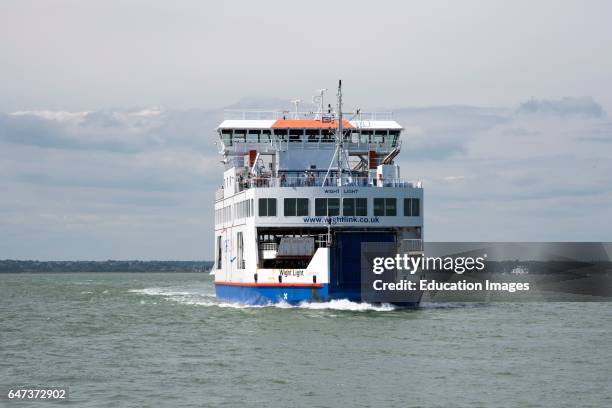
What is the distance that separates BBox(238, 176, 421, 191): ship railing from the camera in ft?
176

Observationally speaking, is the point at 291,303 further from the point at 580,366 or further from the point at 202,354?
the point at 580,366

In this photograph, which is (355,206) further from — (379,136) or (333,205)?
(379,136)

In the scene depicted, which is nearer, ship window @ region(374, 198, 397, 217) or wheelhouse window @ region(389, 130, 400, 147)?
ship window @ region(374, 198, 397, 217)

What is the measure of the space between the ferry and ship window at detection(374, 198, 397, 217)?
0.05m

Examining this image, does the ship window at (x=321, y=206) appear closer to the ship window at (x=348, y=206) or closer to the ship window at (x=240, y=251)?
the ship window at (x=348, y=206)

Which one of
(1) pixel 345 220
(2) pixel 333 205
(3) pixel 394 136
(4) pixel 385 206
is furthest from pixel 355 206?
(3) pixel 394 136

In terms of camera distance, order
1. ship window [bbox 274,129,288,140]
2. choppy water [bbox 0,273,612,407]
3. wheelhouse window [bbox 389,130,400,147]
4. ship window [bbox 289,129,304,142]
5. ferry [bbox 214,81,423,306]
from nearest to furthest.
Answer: choppy water [bbox 0,273,612,407] → ferry [bbox 214,81,423,306] → ship window [bbox 289,129,304,142] → ship window [bbox 274,129,288,140] → wheelhouse window [bbox 389,130,400,147]

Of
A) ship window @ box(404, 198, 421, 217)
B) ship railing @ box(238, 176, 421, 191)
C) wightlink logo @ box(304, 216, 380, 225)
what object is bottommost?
wightlink logo @ box(304, 216, 380, 225)

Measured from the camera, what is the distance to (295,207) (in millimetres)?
52531

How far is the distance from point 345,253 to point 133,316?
41.3 feet

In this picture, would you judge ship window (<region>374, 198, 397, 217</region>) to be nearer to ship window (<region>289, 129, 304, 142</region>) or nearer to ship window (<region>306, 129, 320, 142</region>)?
ship window (<region>306, 129, 320, 142</region>)

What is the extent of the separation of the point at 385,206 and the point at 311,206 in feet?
12.0

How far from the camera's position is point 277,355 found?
118 ft

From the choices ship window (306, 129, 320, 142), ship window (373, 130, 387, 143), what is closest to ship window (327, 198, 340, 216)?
ship window (306, 129, 320, 142)
